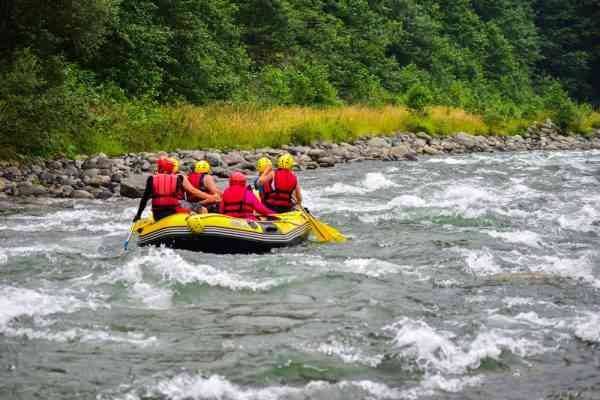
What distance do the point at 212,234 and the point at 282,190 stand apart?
2209 mm

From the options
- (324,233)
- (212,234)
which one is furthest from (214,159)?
(212,234)

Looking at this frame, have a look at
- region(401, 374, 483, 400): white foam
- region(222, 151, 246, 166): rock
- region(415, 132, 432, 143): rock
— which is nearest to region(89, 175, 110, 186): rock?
region(222, 151, 246, 166): rock

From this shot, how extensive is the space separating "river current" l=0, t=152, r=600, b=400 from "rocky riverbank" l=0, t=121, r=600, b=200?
242 centimetres

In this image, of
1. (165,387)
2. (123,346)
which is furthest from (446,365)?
(123,346)

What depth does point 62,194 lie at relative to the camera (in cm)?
1441

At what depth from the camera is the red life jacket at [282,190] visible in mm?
11531

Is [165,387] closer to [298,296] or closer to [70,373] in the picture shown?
[70,373]

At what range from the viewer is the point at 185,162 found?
1752 centimetres

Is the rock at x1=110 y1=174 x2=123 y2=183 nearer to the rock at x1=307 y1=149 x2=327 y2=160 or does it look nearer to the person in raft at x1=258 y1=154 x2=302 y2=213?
the person in raft at x1=258 y1=154 x2=302 y2=213

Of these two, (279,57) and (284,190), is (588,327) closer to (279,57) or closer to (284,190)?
(284,190)

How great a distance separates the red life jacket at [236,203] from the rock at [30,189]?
529cm

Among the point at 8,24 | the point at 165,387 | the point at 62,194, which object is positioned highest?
the point at 8,24

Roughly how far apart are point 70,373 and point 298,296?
8.69ft

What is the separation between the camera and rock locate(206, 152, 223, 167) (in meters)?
18.0
